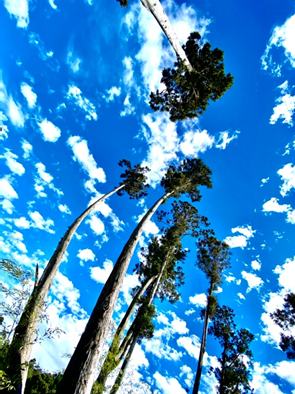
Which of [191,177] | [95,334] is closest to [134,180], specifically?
[191,177]

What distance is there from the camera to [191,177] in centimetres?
1552

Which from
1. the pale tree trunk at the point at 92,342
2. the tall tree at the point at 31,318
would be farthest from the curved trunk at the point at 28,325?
the pale tree trunk at the point at 92,342

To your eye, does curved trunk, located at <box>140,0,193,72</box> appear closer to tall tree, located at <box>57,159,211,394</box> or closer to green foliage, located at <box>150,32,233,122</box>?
green foliage, located at <box>150,32,233,122</box>

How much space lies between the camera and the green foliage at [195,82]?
1033cm

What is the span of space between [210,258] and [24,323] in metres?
16.6

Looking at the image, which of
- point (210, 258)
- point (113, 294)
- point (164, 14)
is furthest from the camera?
point (210, 258)

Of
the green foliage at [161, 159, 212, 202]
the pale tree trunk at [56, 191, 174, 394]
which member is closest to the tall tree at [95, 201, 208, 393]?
the green foliage at [161, 159, 212, 202]

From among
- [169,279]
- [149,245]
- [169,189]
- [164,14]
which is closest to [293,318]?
[169,279]

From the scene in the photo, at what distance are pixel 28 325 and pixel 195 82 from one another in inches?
524

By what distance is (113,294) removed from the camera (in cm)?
530

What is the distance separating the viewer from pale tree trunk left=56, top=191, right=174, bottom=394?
147 inches

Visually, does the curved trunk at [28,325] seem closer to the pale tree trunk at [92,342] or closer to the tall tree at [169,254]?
the pale tree trunk at [92,342]

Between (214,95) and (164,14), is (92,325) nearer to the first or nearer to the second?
(164,14)

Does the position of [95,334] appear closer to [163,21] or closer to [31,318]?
[31,318]
